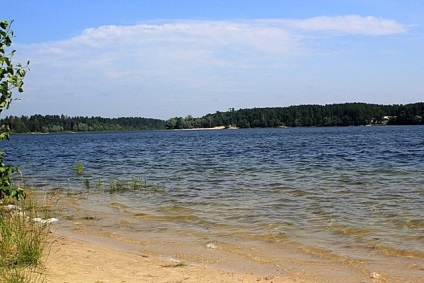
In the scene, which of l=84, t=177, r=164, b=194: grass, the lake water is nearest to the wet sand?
the lake water

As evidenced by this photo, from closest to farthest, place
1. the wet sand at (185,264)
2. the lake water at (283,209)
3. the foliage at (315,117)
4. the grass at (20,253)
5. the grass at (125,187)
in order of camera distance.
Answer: the grass at (20,253) → the wet sand at (185,264) → the lake water at (283,209) → the grass at (125,187) → the foliage at (315,117)

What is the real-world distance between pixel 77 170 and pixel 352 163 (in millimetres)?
15769

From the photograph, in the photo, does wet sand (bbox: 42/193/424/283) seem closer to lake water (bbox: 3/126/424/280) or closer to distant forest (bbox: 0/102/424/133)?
lake water (bbox: 3/126/424/280)

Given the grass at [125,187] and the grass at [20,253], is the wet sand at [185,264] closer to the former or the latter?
the grass at [20,253]

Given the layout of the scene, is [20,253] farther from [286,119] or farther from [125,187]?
[286,119]

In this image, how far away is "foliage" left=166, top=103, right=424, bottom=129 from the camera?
146 meters

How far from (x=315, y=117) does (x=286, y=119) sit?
1211 centimetres

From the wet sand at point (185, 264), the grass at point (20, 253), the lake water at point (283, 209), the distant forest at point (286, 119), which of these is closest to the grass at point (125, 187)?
the lake water at point (283, 209)

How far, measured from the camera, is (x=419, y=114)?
13800cm

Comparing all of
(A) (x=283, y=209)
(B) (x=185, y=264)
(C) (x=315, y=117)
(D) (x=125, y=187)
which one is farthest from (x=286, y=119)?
(B) (x=185, y=264)

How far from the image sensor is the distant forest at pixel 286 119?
14888 centimetres

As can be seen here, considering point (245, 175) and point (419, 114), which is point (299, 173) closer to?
point (245, 175)

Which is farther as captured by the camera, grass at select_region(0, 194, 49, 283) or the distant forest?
the distant forest

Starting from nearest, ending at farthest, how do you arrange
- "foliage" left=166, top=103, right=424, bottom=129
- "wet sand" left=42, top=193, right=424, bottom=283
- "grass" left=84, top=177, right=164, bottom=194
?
"wet sand" left=42, top=193, right=424, bottom=283
"grass" left=84, top=177, right=164, bottom=194
"foliage" left=166, top=103, right=424, bottom=129
